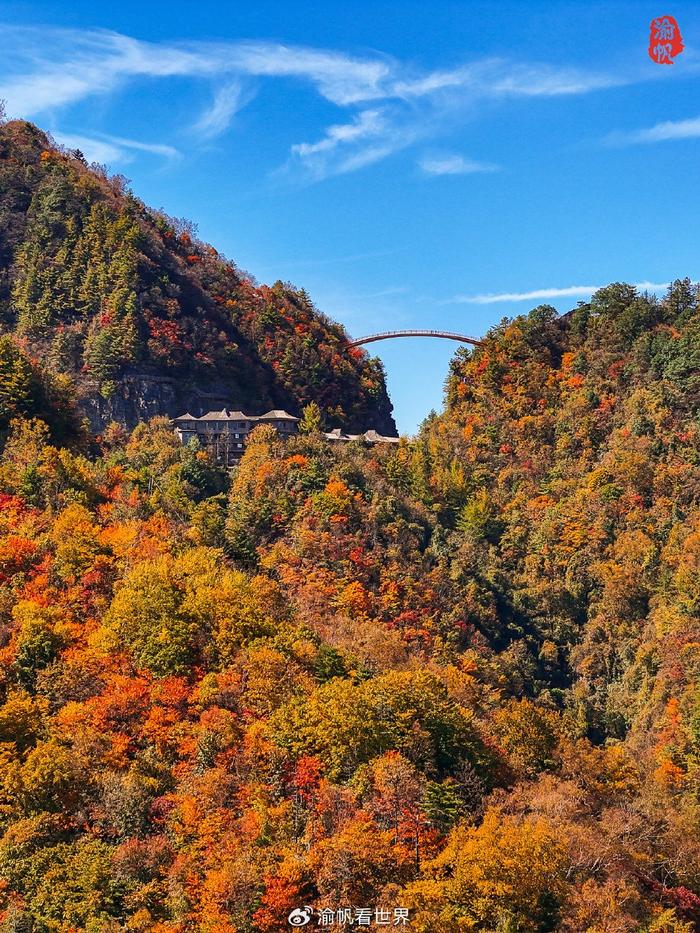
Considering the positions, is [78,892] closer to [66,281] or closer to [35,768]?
[35,768]

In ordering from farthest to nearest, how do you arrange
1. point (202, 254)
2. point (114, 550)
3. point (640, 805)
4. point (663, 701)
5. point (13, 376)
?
point (202, 254) < point (13, 376) < point (663, 701) < point (114, 550) < point (640, 805)

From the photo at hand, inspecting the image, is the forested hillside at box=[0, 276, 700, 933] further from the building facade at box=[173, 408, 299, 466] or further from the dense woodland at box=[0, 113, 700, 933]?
the building facade at box=[173, 408, 299, 466]

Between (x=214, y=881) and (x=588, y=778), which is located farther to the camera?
(x=588, y=778)

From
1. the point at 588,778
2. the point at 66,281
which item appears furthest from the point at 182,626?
the point at 66,281

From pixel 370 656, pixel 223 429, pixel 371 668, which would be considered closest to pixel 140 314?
pixel 223 429

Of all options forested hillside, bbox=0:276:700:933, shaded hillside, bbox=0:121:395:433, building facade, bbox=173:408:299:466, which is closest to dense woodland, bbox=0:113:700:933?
forested hillside, bbox=0:276:700:933
